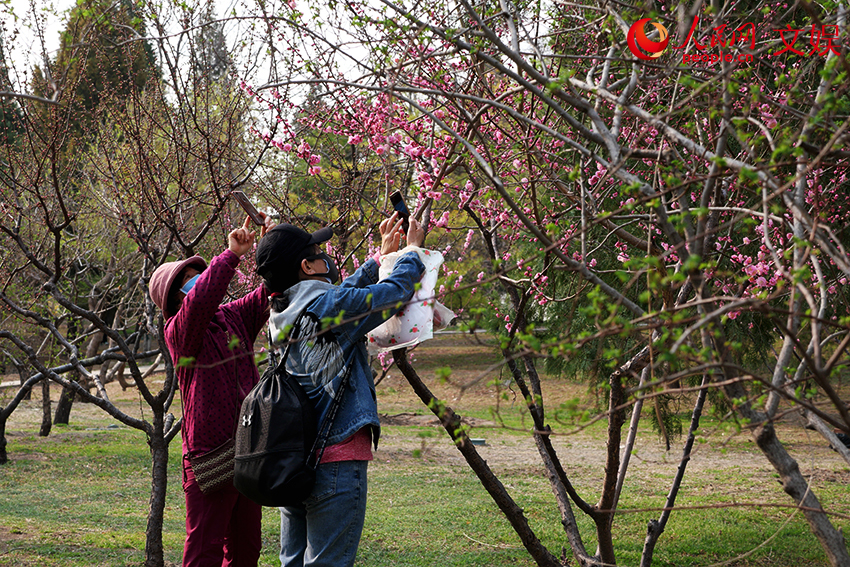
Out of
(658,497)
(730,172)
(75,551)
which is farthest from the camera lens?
(658,497)

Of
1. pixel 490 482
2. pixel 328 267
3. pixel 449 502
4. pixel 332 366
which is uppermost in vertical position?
pixel 328 267

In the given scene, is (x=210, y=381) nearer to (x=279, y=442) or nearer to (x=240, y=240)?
(x=240, y=240)

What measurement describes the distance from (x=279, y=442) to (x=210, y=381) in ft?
2.69

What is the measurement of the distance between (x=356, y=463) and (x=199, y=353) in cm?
99

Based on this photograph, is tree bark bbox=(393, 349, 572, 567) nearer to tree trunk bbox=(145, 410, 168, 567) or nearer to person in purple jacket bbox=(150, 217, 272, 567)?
person in purple jacket bbox=(150, 217, 272, 567)

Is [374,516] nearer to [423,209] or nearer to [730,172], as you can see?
[423,209]

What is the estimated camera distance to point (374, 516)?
717cm

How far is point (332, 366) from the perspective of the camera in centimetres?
246

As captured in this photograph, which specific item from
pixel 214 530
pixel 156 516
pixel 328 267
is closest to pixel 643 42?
pixel 328 267

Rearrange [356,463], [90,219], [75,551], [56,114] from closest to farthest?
1. [356,463]
2. [56,114]
3. [75,551]
4. [90,219]

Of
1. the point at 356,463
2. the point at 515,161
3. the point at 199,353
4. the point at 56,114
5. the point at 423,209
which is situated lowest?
the point at 356,463

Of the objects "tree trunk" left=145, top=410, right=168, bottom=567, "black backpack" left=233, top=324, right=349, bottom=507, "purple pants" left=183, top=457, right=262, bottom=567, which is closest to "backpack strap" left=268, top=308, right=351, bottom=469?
"black backpack" left=233, top=324, right=349, bottom=507

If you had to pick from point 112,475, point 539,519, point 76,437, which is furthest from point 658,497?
point 76,437

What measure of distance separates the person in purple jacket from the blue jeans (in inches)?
29.6
